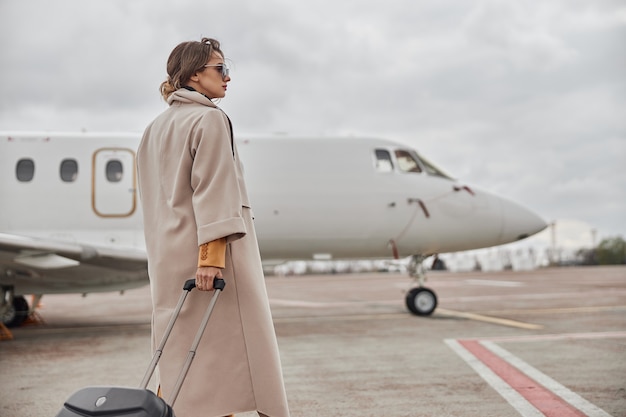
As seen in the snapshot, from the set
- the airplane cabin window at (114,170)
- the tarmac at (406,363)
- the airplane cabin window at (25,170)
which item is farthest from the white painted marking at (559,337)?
the airplane cabin window at (25,170)

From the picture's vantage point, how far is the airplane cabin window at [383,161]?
1025cm

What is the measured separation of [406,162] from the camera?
10469 millimetres

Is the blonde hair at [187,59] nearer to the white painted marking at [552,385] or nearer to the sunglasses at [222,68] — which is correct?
the sunglasses at [222,68]

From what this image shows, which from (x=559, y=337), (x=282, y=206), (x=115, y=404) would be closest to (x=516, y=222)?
(x=559, y=337)

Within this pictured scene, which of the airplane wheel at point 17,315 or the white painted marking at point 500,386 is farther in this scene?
the airplane wheel at point 17,315

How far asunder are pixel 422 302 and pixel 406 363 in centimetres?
460

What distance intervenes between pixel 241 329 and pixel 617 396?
2.97 metres

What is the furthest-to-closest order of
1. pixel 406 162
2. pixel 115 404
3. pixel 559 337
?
1. pixel 406 162
2. pixel 559 337
3. pixel 115 404

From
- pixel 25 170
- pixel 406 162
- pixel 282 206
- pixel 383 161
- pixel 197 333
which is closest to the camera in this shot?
pixel 197 333

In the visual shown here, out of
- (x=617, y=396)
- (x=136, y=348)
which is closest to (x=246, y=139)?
(x=136, y=348)

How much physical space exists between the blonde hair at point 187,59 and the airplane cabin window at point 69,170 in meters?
7.06

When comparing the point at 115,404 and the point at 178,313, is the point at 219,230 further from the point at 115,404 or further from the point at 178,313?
the point at 115,404

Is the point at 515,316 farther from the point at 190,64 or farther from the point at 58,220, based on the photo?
the point at 190,64

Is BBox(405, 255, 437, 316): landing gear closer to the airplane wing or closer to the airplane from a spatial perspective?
the airplane
